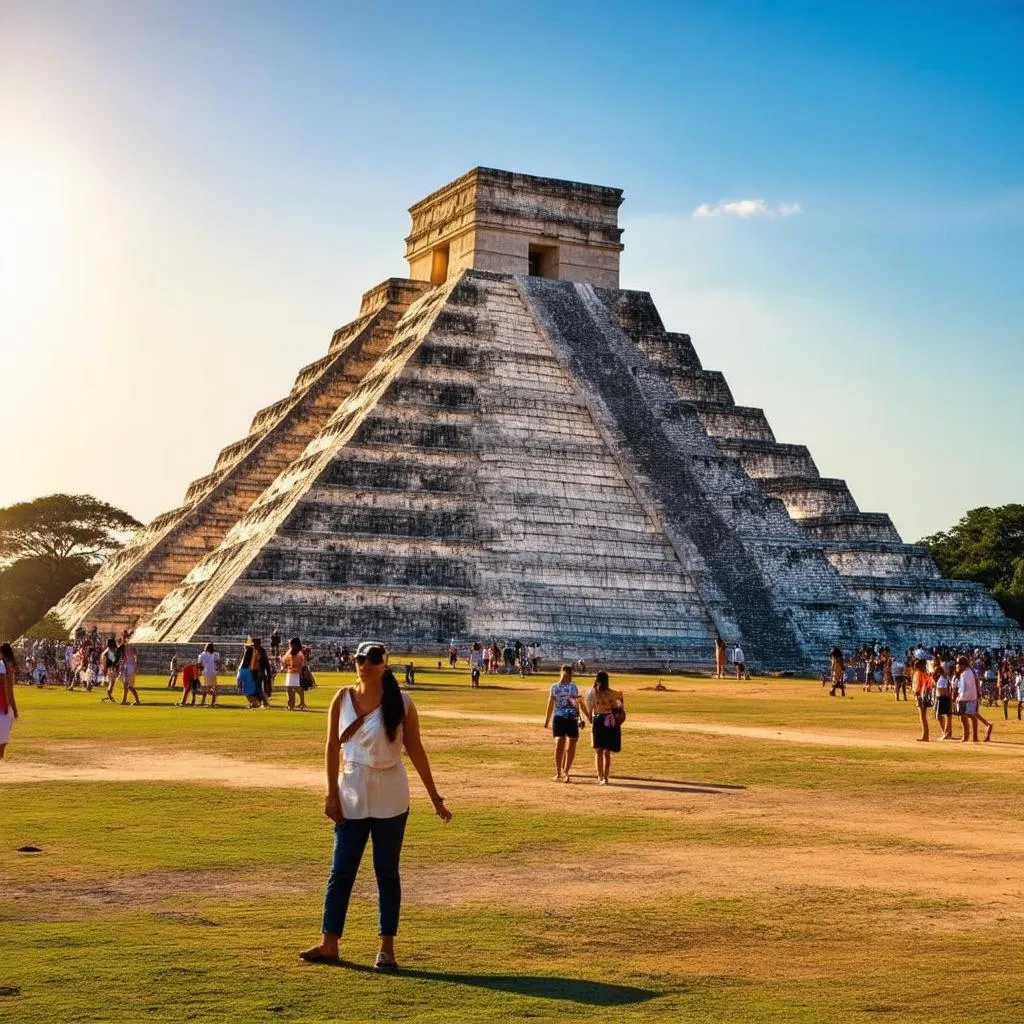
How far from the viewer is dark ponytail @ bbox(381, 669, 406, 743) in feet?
23.9

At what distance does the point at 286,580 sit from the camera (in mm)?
38000

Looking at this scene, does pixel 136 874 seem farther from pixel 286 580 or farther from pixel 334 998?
pixel 286 580

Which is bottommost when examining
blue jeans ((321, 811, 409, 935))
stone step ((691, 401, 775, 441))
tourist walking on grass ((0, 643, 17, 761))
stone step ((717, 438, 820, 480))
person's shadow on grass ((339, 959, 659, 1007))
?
person's shadow on grass ((339, 959, 659, 1007))

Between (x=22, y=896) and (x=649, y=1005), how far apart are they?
3.71 meters

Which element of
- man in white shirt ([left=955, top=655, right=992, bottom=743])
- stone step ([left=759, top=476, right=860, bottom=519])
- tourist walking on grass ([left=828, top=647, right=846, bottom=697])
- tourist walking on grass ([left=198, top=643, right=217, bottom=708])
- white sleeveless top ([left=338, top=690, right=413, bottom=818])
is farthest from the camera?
stone step ([left=759, top=476, right=860, bottom=519])

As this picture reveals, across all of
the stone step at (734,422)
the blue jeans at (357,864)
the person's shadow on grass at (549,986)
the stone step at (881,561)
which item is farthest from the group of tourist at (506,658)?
the person's shadow on grass at (549,986)

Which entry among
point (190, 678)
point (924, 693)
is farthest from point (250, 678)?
point (924, 693)

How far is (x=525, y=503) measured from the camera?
41750 mm

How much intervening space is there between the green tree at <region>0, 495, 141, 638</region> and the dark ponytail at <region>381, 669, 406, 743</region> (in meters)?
61.4

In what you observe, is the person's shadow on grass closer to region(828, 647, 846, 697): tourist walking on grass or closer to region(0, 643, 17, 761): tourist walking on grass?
region(0, 643, 17, 761): tourist walking on grass

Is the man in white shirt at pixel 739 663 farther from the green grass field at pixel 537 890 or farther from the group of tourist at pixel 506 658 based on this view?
the green grass field at pixel 537 890

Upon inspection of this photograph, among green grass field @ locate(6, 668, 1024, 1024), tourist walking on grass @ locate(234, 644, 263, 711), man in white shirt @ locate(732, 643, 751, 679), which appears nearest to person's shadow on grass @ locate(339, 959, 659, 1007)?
green grass field @ locate(6, 668, 1024, 1024)

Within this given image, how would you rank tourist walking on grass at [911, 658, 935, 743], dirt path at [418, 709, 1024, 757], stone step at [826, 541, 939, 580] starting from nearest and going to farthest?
dirt path at [418, 709, 1024, 757] < tourist walking on grass at [911, 658, 935, 743] < stone step at [826, 541, 939, 580]

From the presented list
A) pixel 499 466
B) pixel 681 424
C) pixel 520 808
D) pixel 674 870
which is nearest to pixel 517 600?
pixel 499 466
